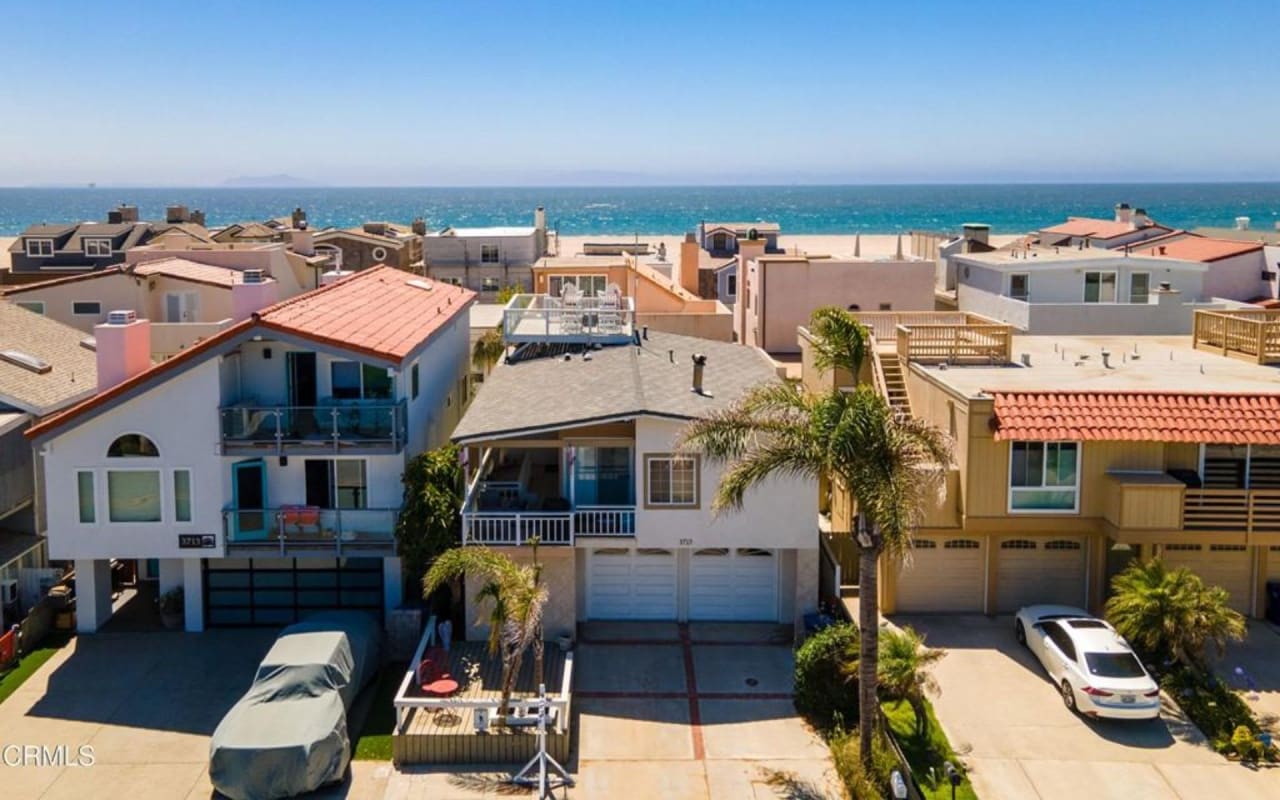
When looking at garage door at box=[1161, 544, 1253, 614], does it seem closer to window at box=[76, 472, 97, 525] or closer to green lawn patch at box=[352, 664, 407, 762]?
green lawn patch at box=[352, 664, 407, 762]

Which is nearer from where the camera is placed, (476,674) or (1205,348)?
(476,674)

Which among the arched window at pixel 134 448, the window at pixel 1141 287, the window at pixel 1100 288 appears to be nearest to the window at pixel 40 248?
the arched window at pixel 134 448

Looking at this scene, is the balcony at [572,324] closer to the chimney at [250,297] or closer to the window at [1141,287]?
the chimney at [250,297]

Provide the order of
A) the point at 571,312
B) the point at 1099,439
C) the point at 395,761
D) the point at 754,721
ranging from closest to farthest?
the point at 395,761, the point at 754,721, the point at 1099,439, the point at 571,312

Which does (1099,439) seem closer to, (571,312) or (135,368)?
(571,312)

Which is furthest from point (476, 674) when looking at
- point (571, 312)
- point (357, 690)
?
point (571, 312)

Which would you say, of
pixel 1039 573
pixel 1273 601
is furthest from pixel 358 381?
pixel 1273 601

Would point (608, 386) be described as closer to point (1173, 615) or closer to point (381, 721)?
point (381, 721)

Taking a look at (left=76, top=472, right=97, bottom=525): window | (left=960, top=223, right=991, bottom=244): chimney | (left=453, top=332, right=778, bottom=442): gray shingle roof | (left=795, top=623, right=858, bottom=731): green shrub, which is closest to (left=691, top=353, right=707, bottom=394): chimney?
(left=453, top=332, right=778, bottom=442): gray shingle roof
